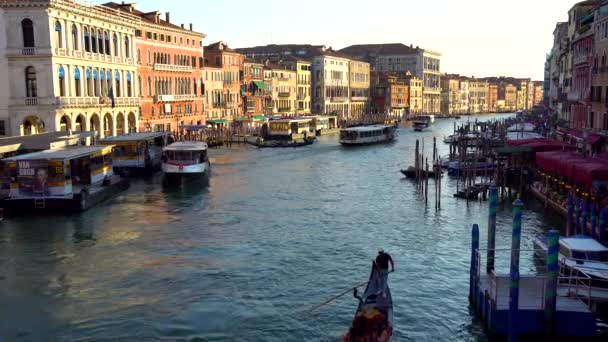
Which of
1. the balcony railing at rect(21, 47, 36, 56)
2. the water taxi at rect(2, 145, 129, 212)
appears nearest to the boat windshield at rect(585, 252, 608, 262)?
the water taxi at rect(2, 145, 129, 212)

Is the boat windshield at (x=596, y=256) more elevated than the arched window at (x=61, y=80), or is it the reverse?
the arched window at (x=61, y=80)

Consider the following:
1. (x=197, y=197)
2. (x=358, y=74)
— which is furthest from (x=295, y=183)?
(x=358, y=74)

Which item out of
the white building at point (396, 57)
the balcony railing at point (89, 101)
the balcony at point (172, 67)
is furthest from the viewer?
the white building at point (396, 57)

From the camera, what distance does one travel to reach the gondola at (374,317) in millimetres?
8906

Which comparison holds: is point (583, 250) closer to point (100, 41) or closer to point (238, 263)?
point (238, 263)

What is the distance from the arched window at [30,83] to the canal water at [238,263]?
946 centimetres

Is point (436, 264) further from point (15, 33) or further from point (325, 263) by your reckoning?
point (15, 33)

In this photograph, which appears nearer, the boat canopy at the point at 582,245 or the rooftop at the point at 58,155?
the boat canopy at the point at 582,245

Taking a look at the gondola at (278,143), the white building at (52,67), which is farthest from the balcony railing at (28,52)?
the gondola at (278,143)

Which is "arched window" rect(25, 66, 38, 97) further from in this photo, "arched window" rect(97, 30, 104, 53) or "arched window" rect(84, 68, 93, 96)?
"arched window" rect(97, 30, 104, 53)

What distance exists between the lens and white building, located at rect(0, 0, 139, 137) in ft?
95.8

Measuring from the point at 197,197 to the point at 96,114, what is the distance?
13.6 m

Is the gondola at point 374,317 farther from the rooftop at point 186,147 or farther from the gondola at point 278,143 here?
the gondola at point 278,143

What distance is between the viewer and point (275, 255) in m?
15.0
